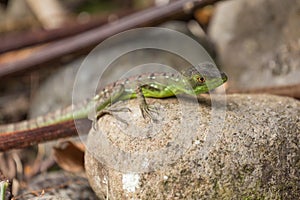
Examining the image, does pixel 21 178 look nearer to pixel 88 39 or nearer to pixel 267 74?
pixel 88 39

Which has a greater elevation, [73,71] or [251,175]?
[73,71]

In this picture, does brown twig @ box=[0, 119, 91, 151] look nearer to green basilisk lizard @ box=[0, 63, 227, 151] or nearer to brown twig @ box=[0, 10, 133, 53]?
green basilisk lizard @ box=[0, 63, 227, 151]

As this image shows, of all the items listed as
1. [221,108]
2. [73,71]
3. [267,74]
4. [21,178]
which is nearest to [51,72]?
[73,71]

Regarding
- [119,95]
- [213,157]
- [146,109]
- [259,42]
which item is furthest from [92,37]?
[213,157]

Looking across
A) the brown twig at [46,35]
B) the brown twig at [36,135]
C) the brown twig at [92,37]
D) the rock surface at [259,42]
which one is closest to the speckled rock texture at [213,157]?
the brown twig at [36,135]

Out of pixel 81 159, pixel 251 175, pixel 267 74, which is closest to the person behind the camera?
pixel 251 175

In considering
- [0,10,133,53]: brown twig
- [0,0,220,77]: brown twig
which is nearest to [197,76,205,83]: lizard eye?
[0,0,220,77]: brown twig

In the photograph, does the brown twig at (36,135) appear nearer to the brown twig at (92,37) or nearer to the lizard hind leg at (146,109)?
the lizard hind leg at (146,109)
